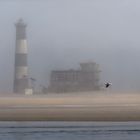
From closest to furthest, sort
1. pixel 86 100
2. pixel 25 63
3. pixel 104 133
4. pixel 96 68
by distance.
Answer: pixel 104 133 < pixel 86 100 < pixel 25 63 < pixel 96 68

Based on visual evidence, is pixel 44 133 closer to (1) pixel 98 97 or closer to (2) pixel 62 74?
(1) pixel 98 97

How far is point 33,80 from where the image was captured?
108 meters

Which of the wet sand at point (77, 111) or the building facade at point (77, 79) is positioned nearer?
the wet sand at point (77, 111)

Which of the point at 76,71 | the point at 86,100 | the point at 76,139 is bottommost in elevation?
the point at 76,139

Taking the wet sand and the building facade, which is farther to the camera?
the building facade

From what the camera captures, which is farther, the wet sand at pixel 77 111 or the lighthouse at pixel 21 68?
the lighthouse at pixel 21 68

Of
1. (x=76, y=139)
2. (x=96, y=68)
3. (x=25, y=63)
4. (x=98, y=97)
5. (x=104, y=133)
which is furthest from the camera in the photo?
(x=96, y=68)

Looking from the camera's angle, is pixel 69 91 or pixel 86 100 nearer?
pixel 86 100

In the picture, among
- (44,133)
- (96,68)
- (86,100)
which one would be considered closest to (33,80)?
(96,68)

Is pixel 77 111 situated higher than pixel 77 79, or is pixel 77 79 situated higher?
pixel 77 79

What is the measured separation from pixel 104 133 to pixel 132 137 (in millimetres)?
A: 2662

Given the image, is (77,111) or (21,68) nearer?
(77,111)

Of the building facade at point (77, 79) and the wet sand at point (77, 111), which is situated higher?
the building facade at point (77, 79)

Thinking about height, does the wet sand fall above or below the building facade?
below
